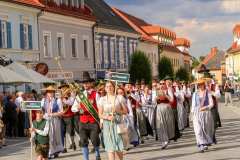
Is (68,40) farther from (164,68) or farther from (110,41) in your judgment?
(164,68)

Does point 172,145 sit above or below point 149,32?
below

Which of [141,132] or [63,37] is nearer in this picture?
[141,132]

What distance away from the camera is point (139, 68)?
5644 cm

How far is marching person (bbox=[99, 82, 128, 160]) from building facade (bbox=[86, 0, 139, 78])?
35605 millimetres

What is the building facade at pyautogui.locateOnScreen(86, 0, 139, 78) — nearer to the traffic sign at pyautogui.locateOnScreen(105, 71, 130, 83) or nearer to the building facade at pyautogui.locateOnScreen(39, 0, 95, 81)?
the building facade at pyautogui.locateOnScreen(39, 0, 95, 81)

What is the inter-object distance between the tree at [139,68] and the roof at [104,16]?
277 cm

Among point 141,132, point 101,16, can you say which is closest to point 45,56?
point 101,16

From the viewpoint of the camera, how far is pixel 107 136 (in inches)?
476

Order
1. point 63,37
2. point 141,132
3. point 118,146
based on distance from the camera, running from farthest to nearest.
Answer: point 63,37 → point 141,132 → point 118,146

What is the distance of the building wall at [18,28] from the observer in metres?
32.4

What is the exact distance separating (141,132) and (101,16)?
1356 inches

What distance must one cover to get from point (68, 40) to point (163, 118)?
2510cm

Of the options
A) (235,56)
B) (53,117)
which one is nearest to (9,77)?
(53,117)

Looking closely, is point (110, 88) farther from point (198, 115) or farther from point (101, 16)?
point (101, 16)
